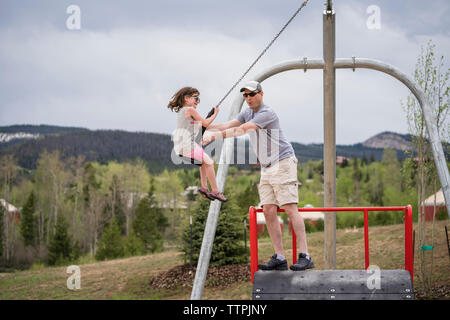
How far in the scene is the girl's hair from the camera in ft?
14.4

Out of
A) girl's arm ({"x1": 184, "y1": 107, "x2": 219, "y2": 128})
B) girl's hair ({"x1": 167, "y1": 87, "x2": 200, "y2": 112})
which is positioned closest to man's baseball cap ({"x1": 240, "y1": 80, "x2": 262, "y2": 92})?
girl's hair ({"x1": 167, "y1": 87, "x2": 200, "y2": 112})

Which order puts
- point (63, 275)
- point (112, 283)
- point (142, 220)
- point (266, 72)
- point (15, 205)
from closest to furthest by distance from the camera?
point (266, 72), point (112, 283), point (63, 275), point (142, 220), point (15, 205)

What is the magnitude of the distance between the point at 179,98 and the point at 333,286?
8.61 feet

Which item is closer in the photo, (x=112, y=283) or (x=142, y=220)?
(x=112, y=283)

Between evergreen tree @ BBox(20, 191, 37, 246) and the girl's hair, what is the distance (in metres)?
49.0

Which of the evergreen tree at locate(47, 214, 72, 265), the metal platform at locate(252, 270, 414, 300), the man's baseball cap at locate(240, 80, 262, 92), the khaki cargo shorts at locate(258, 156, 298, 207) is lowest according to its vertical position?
the evergreen tree at locate(47, 214, 72, 265)

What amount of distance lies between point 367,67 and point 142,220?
39.9 m

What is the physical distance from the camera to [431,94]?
1493 cm

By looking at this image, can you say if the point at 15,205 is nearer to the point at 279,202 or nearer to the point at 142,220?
the point at 142,220

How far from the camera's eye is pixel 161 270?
2328 centimetres

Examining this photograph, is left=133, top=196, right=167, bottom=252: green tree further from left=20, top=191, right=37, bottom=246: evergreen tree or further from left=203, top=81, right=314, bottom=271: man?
left=203, top=81, right=314, bottom=271: man
